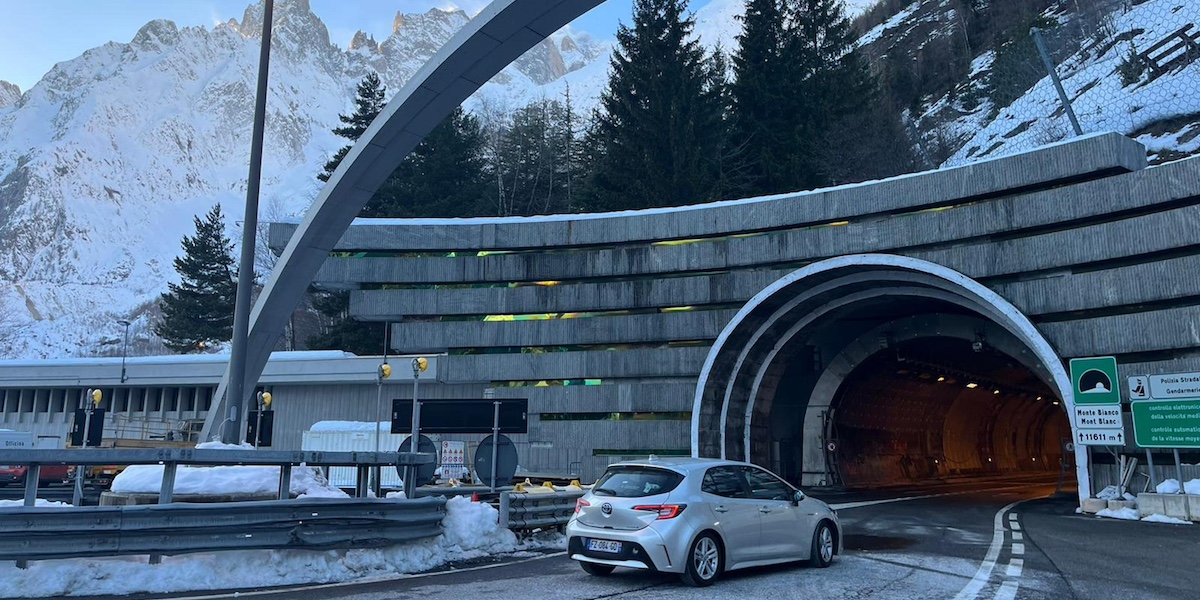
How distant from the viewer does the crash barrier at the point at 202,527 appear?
8594 mm

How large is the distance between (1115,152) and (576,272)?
18.6 metres

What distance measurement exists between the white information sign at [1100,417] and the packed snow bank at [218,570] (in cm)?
1767

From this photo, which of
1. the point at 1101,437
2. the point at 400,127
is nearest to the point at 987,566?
the point at 1101,437

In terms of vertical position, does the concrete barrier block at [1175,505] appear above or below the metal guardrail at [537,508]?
below

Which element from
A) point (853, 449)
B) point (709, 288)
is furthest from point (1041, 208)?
point (853, 449)

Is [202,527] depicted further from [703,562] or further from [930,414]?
[930,414]

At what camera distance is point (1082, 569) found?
1143 cm

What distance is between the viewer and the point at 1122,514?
67.3 ft

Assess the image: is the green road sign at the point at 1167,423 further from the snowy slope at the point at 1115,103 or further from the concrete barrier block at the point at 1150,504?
the snowy slope at the point at 1115,103

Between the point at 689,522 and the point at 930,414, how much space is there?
37574 millimetres

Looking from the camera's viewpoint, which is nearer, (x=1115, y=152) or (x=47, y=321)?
(x=1115, y=152)

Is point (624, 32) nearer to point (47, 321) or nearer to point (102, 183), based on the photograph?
point (47, 321)

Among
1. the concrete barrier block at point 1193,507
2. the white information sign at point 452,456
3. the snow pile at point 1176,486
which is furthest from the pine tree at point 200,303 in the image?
the concrete barrier block at point 1193,507

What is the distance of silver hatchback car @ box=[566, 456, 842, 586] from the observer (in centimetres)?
959
